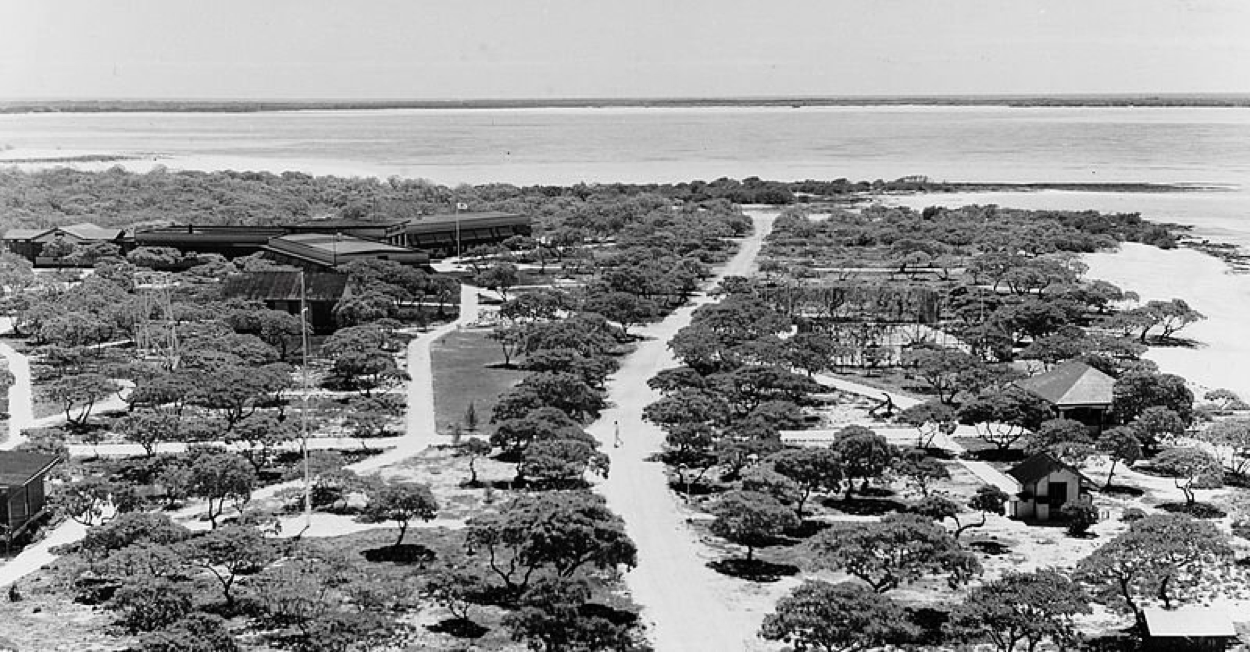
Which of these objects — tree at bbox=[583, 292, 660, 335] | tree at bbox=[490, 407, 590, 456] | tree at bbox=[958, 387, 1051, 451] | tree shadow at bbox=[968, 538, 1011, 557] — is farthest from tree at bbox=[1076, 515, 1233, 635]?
tree at bbox=[583, 292, 660, 335]

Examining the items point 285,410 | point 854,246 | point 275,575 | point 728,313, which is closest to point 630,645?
point 275,575

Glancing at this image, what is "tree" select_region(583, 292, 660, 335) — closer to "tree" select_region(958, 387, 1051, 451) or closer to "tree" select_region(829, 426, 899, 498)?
"tree" select_region(958, 387, 1051, 451)

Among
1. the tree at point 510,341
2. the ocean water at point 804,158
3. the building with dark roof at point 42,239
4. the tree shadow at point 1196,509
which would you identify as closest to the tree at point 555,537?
the tree shadow at point 1196,509

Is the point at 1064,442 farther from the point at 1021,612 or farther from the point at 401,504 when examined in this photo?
the point at 401,504

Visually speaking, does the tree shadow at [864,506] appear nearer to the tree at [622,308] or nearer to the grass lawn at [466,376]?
the grass lawn at [466,376]

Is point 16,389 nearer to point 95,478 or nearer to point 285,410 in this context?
point 285,410

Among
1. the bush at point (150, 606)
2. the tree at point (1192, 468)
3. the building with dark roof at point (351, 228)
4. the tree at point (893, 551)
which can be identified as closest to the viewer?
the bush at point (150, 606)
